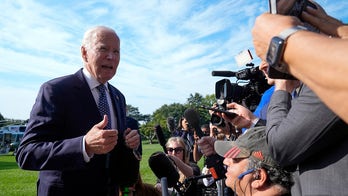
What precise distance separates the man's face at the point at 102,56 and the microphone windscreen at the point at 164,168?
1.00m

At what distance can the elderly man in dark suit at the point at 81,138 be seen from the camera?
2510mm

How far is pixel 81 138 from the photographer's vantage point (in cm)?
253

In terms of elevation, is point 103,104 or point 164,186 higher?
point 103,104

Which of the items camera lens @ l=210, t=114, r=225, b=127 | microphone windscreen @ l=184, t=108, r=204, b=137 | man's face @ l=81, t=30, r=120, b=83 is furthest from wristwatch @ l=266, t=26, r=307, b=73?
microphone windscreen @ l=184, t=108, r=204, b=137

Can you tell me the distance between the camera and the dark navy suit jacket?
2.54 meters

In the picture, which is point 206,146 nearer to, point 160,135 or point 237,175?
→ point 160,135

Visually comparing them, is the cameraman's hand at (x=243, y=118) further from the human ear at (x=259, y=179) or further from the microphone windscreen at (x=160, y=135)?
the microphone windscreen at (x=160, y=135)

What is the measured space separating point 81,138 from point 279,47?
181 centimetres

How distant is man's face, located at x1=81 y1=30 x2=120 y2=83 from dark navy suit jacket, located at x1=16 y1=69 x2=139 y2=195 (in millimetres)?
190

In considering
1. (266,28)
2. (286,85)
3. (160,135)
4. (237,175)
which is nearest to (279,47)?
(266,28)

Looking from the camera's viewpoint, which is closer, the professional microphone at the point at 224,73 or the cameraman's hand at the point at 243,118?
the cameraman's hand at the point at 243,118

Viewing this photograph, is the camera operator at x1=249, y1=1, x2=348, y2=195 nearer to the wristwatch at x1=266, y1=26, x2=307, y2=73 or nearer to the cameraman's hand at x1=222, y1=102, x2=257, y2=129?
the wristwatch at x1=266, y1=26, x2=307, y2=73

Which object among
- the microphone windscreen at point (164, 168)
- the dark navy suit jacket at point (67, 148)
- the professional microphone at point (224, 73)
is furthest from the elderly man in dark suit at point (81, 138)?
the professional microphone at point (224, 73)

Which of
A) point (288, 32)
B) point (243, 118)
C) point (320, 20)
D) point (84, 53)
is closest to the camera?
point (288, 32)
